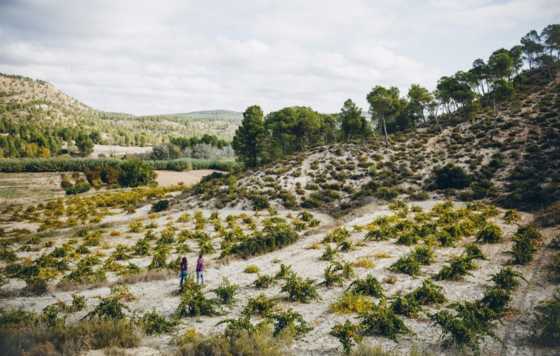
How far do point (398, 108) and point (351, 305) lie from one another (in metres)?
61.8

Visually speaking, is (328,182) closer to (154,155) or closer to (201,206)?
(201,206)

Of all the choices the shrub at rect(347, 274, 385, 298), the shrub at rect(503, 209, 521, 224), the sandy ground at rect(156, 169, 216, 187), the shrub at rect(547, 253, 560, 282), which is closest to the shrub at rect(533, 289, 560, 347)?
the shrub at rect(547, 253, 560, 282)

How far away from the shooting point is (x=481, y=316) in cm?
1188

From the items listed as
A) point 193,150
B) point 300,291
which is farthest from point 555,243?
point 193,150

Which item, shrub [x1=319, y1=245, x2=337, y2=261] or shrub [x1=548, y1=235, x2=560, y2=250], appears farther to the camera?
shrub [x1=319, y1=245, x2=337, y2=261]

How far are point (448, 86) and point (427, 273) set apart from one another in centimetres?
6264

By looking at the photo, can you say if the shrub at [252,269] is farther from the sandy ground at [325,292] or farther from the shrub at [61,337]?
the shrub at [61,337]

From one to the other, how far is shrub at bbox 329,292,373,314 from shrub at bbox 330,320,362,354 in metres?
1.78

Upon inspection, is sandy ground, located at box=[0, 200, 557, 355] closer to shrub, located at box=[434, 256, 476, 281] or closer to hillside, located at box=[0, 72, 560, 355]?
hillside, located at box=[0, 72, 560, 355]

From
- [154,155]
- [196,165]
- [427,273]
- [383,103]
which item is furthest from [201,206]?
[154,155]

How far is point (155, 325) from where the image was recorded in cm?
1236

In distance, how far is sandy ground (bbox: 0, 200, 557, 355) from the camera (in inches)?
436

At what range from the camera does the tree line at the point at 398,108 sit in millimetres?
66375

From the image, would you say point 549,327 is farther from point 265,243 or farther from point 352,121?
point 352,121
